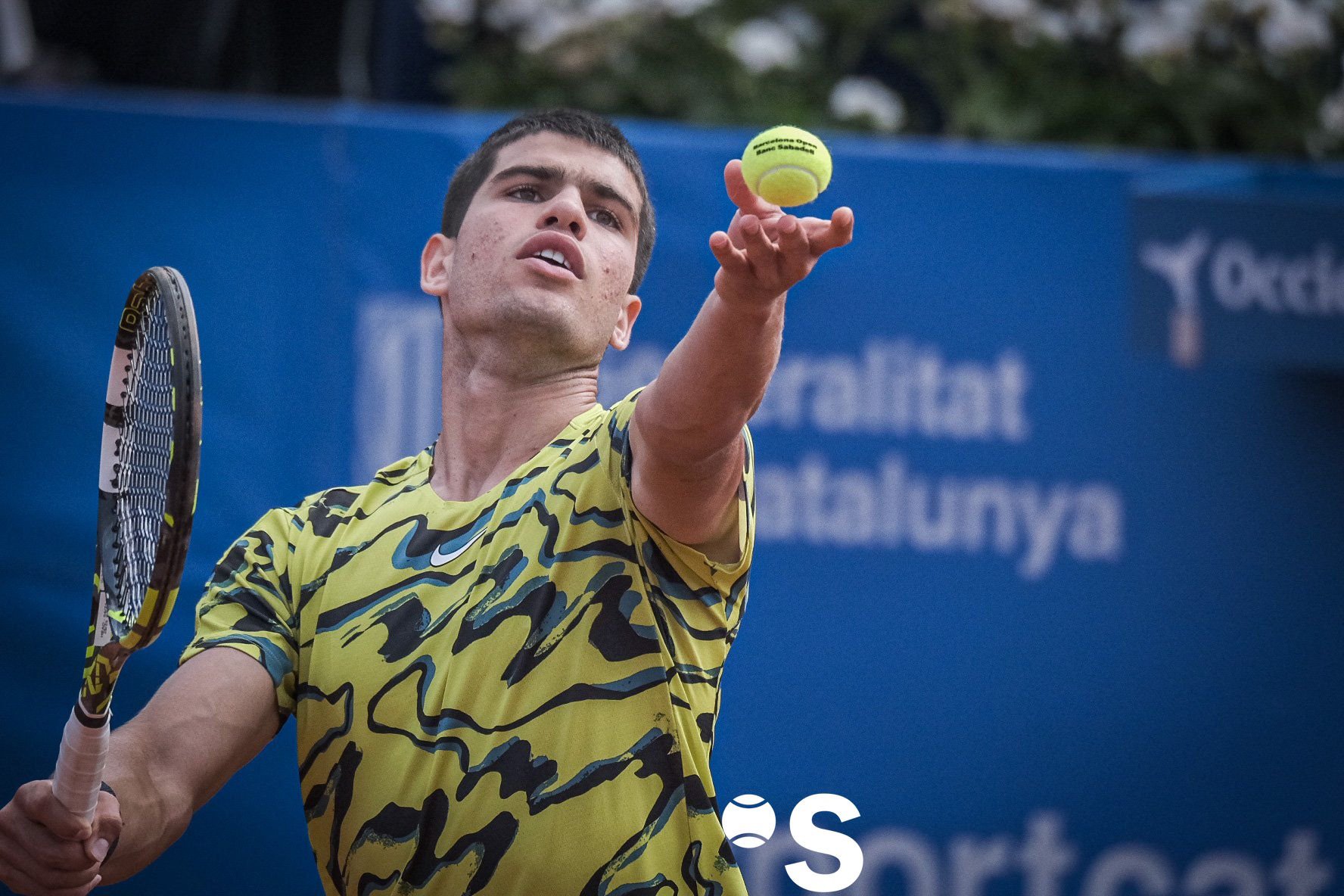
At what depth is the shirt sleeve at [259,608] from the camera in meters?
2.39

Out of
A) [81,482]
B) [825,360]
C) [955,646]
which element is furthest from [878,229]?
[81,482]

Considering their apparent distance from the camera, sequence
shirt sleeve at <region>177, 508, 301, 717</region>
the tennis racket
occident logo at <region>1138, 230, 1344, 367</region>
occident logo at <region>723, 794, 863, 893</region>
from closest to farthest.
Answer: the tennis racket
shirt sleeve at <region>177, 508, 301, 717</region>
occident logo at <region>723, 794, 863, 893</region>
occident logo at <region>1138, 230, 1344, 367</region>

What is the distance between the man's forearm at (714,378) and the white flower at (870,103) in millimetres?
3639

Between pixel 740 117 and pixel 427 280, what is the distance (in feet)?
8.47

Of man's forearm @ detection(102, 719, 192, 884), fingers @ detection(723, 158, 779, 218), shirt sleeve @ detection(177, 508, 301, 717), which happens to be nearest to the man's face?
shirt sleeve @ detection(177, 508, 301, 717)

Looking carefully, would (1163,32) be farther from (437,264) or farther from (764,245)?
(764,245)

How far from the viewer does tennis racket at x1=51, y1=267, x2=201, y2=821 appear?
2014mm

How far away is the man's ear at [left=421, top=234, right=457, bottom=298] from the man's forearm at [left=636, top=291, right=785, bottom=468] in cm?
100

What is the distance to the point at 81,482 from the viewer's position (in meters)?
3.87

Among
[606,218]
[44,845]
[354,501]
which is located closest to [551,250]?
[606,218]

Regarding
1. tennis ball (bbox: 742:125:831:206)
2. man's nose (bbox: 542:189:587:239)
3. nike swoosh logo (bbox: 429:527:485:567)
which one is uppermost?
man's nose (bbox: 542:189:587:239)

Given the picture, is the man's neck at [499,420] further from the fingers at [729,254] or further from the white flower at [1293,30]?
the white flower at [1293,30]

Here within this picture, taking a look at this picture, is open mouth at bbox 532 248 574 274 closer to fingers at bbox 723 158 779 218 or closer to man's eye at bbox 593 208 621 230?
man's eye at bbox 593 208 621 230

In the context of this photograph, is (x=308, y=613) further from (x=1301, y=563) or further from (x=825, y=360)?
(x=1301, y=563)
